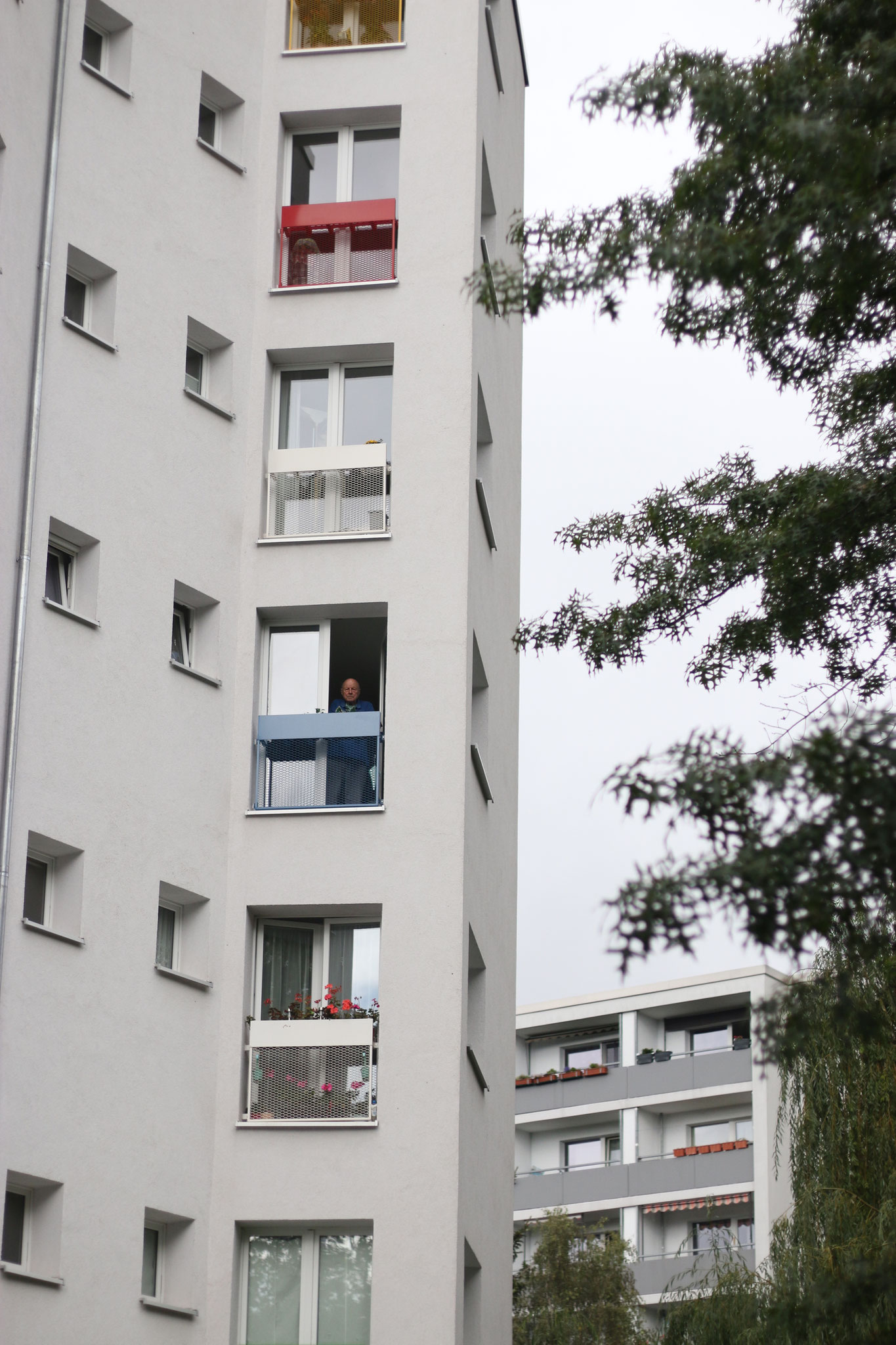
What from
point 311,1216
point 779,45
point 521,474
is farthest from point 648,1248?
point 779,45

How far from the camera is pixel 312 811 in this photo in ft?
66.6

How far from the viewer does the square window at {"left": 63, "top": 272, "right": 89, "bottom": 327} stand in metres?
20.4

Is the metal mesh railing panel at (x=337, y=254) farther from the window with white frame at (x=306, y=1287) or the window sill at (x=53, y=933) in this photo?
the window with white frame at (x=306, y=1287)

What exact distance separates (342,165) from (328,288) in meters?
2.02

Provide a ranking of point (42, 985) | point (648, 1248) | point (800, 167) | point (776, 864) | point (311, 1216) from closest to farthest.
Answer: point (776, 864), point (800, 167), point (42, 985), point (311, 1216), point (648, 1248)

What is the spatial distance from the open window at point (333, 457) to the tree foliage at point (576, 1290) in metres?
25.7

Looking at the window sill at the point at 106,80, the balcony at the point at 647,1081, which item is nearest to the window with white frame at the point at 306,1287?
the window sill at the point at 106,80

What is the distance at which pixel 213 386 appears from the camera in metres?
22.0

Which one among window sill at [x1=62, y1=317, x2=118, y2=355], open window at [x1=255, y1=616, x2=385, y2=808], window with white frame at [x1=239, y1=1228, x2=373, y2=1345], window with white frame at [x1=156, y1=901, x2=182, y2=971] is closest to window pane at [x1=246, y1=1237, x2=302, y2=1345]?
window with white frame at [x1=239, y1=1228, x2=373, y2=1345]

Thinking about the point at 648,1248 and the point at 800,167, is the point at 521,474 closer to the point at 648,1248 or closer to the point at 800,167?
the point at 800,167

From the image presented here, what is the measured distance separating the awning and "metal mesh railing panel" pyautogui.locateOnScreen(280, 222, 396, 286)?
130ft

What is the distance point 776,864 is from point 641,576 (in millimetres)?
5792

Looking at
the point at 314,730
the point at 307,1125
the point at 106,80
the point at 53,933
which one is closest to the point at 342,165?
the point at 106,80

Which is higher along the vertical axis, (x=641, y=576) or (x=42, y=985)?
(x=641, y=576)
